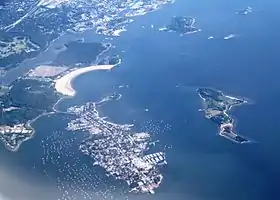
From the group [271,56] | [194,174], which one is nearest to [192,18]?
[271,56]

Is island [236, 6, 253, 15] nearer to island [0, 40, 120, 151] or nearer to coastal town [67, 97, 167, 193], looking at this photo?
island [0, 40, 120, 151]

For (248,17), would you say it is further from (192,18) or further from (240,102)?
(240,102)

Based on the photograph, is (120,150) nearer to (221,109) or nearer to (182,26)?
(221,109)

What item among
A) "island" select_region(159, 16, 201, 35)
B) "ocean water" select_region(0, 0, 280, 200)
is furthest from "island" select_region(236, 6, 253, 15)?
"island" select_region(159, 16, 201, 35)

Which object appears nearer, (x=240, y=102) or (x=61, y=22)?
(x=240, y=102)

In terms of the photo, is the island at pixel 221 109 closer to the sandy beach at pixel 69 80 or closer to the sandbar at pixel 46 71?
the sandy beach at pixel 69 80

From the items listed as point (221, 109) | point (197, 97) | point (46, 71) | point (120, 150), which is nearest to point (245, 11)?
point (197, 97)
